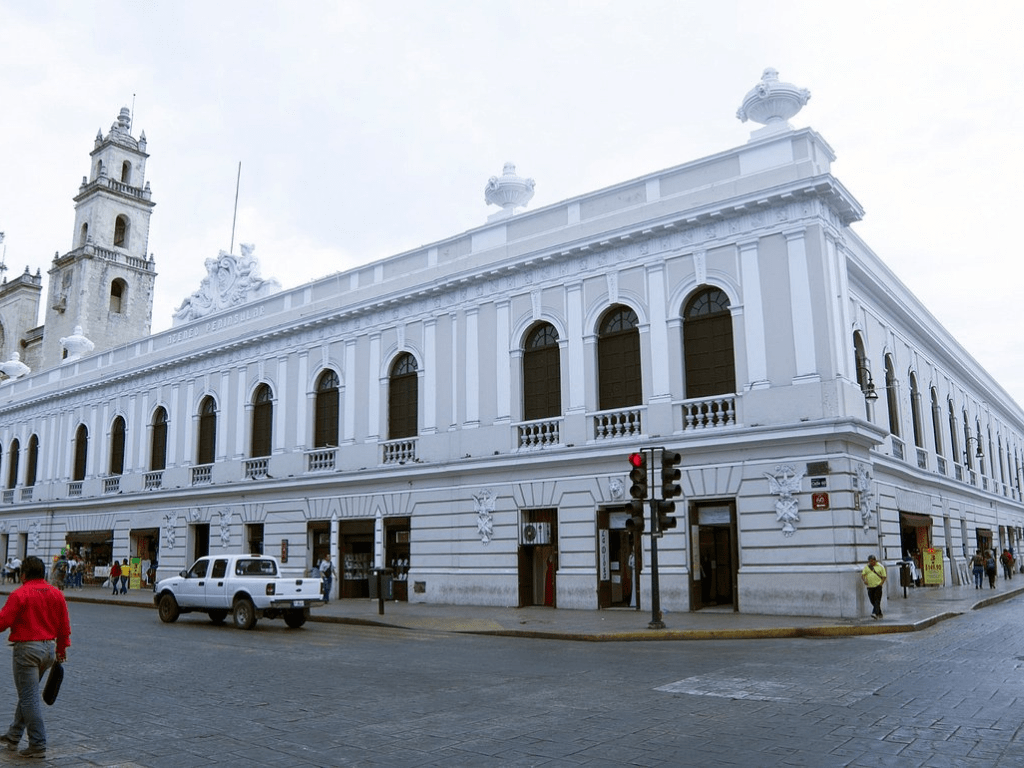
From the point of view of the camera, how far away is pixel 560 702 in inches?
371

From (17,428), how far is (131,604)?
77.6 ft

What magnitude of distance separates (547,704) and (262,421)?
25.2 m

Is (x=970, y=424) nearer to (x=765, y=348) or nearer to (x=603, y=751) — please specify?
(x=765, y=348)

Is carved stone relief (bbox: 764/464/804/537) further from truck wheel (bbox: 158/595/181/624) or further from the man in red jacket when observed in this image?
the man in red jacket

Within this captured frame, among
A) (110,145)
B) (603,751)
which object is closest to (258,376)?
(603,751)

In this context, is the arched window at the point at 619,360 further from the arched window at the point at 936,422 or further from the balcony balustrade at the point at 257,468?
the arched window at the point at 936,422

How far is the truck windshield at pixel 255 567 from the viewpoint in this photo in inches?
786

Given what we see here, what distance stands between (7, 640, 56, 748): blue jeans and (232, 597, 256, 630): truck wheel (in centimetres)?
1211

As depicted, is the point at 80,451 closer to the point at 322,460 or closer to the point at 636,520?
the point at 322,460

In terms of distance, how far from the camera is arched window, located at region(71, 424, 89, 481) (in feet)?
135

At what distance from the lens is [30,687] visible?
7.10 meters

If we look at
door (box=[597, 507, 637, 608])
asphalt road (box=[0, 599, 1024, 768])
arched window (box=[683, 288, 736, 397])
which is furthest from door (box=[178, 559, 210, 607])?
arched window (box=[683, 288, 736, 397])

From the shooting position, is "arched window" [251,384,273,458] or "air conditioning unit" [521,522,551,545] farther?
"arched window" [251,384,273,458]

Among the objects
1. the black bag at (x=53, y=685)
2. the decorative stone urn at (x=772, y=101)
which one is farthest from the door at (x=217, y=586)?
the decorative stone urn at (x=772, y=101)
